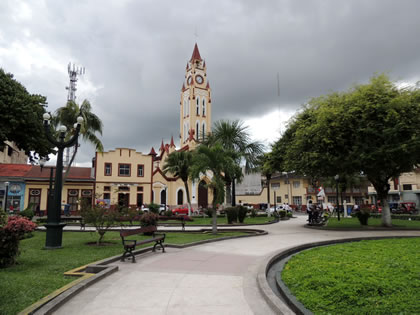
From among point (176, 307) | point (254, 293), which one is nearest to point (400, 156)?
point (254, 293)

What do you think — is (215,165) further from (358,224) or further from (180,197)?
(180,197)

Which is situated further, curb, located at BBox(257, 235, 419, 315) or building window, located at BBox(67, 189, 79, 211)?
building window, located at BBox(67, 189, 79, 211)

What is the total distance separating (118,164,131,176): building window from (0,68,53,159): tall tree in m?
18.2

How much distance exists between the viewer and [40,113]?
1998 cm

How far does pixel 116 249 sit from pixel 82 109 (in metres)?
17.2

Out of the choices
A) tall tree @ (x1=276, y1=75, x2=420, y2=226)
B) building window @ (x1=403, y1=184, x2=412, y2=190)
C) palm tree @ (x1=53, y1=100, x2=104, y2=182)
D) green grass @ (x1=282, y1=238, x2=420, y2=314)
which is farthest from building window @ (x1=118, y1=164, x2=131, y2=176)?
building window @ (x1=403, y1=184, x2=412, y2=190)

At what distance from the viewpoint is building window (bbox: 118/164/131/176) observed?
39.1m

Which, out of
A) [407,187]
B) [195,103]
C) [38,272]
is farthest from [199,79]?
[38,272]

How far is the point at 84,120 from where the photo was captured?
74.3 feet

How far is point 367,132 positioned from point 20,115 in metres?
20.4

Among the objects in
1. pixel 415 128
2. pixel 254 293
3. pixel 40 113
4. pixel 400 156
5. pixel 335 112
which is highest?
pixel 40 113

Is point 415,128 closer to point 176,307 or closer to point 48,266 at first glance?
point 176,307

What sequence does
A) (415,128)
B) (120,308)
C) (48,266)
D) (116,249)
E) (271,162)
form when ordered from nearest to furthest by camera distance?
1. (120,308)
2. (48,266)
3. (116,249)
4. (415,128)
5. (271,162)

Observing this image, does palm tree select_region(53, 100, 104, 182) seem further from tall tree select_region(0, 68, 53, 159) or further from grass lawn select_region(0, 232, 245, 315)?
grass lawn select_region(0, 232, 245, 315)
